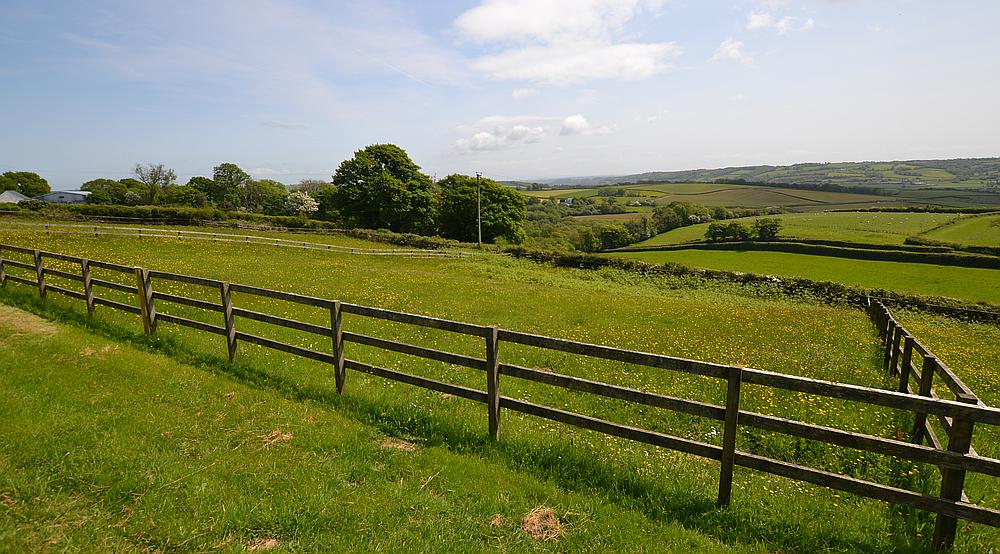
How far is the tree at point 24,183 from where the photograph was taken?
364 ft

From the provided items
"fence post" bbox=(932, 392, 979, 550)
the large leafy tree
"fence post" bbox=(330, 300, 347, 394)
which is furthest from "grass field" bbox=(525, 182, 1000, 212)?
"fence post" bbox=(330, 300, 347, 394)

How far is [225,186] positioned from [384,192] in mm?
58057

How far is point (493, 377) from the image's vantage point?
19.7 feet

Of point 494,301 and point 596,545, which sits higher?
point 596,545

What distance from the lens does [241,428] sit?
6152 mm

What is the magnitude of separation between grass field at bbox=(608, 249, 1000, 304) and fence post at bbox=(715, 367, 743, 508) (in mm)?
44980

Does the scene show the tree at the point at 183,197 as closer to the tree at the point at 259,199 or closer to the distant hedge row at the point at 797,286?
the tree at the point at 259,199

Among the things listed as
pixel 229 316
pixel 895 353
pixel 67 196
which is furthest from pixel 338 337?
pixel 67 196

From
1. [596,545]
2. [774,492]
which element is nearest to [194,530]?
[596,545]

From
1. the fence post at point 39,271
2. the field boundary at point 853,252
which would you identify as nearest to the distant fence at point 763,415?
the fence post at point 39,271

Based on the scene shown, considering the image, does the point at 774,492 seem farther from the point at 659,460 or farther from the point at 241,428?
the point at 241,428

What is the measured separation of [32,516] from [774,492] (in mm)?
7384

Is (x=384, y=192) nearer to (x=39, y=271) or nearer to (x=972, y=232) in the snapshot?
(x=39, y=271)

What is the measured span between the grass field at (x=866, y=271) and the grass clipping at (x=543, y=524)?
152ft
